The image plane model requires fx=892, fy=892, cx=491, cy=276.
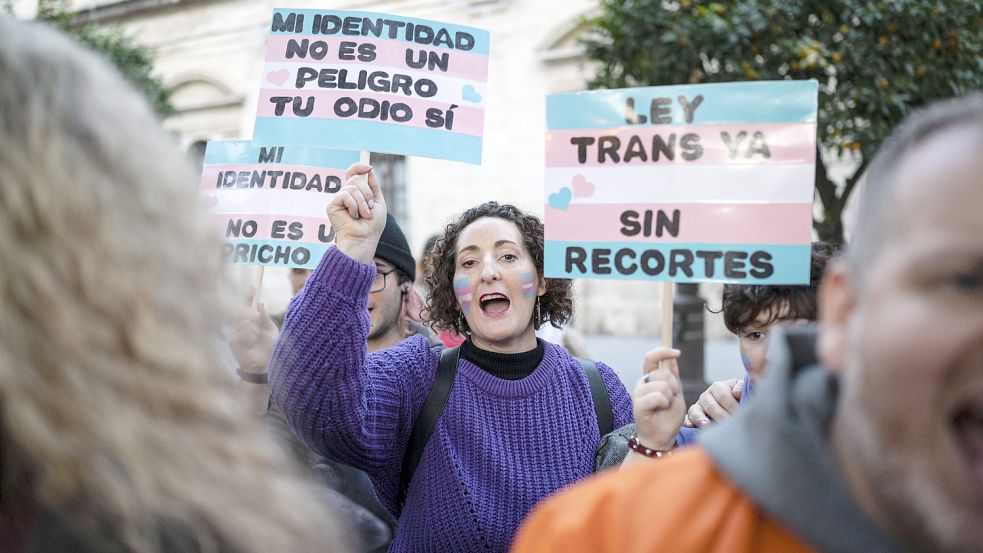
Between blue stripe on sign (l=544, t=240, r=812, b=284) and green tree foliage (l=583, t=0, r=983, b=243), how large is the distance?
4064mm

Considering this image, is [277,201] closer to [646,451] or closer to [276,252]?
[276,252]

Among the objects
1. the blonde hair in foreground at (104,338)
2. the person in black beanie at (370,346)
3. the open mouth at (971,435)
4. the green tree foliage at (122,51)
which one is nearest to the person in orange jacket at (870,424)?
the open mouth at (971,435)

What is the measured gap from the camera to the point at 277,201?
3.39 m

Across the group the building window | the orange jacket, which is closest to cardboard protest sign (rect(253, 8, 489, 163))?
the orange jacket

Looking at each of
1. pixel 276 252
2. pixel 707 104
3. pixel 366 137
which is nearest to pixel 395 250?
pixel 276 252

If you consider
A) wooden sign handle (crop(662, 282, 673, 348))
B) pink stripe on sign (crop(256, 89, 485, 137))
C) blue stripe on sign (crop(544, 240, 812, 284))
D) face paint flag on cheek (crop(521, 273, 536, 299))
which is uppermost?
pink stripe on sign (crop(256, 89, 485, 137))

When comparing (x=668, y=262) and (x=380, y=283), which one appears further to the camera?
(x=380, y=283)

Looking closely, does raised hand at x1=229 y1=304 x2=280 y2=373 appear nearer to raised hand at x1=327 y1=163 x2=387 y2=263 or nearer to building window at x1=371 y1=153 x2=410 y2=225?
raised hand at x1=327 y1=163 x2=387 y2=263

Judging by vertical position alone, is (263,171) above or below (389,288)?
above

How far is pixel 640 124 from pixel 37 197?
1983 mm

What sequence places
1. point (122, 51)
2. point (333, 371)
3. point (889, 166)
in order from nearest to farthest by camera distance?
point (889, 166) → point (333, 371) → point (122, 51)

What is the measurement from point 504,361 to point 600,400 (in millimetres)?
301

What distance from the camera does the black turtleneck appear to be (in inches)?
102

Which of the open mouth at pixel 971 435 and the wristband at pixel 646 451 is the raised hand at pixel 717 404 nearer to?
the wristband at pixel 646 451
